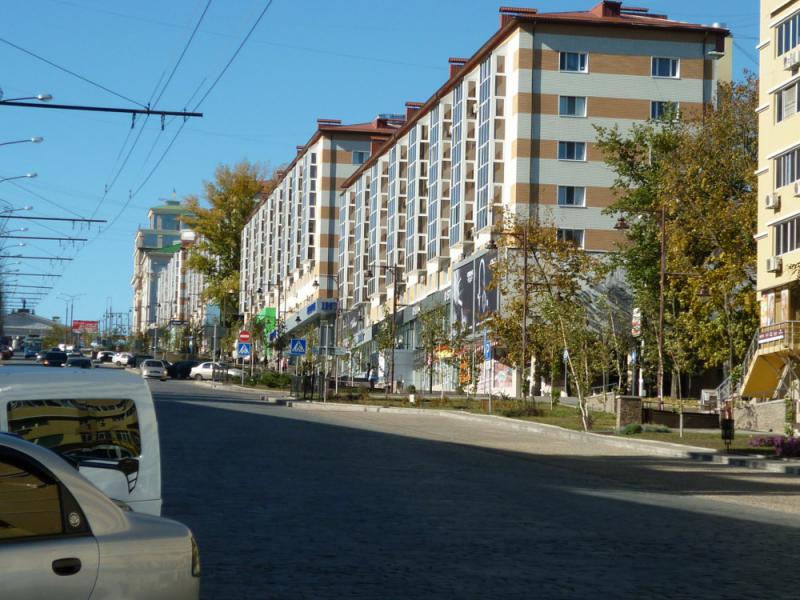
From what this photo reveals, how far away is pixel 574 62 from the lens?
234 ft

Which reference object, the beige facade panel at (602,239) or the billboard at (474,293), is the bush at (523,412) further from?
the beige facade panel at (602,239)

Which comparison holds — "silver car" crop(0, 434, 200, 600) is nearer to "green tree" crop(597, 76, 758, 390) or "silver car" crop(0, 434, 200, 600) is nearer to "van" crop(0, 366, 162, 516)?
"van" crop(0, 366, 162, 516)

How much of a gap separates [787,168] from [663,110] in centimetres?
2440

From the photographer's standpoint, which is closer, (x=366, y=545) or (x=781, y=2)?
(x=366, y=545)

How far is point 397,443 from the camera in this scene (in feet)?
100

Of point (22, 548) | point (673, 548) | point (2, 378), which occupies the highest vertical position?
point (2, 378)

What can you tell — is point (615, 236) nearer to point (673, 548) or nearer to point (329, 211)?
point (329, 211)

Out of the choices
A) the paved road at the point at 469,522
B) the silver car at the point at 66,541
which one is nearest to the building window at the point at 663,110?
the paved road at the point at 469,522

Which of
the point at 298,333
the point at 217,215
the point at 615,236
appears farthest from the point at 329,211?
the point at 615,236

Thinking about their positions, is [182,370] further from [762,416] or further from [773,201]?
[762,416]

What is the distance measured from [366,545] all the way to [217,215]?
123m

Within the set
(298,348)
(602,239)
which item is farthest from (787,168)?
(602,239)

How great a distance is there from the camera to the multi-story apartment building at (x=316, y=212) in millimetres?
112062

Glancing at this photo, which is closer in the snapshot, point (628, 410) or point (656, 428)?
point (656, 428)
